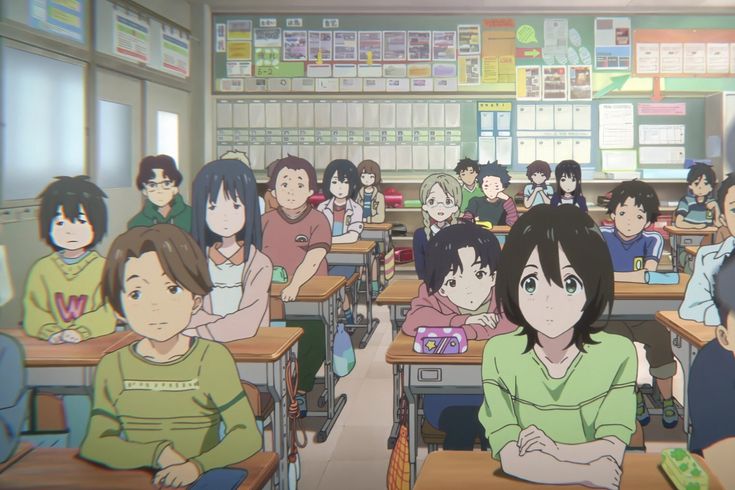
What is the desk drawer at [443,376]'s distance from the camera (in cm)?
218

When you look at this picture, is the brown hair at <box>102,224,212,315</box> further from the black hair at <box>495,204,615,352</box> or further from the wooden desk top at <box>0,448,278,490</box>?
the black hair at <box>495,204,615,352</box>

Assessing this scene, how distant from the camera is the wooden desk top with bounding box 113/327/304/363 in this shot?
2062 mm

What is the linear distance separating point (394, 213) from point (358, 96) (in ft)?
4.04

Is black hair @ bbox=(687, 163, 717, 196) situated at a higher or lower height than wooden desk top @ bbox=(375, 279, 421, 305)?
higher

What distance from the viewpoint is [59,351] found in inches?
75.5

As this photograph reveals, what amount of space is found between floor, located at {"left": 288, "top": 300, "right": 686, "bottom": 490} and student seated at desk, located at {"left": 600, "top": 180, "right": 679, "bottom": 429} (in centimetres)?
7

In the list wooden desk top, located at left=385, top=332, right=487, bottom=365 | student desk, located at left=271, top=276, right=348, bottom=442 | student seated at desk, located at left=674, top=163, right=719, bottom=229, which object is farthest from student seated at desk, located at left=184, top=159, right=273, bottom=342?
student seated at desk, located at left=674, top=163, right=719, bottom=229

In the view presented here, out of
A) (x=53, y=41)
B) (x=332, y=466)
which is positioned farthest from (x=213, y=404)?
(x=53, y=41)

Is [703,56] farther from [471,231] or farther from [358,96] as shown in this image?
[471,231]

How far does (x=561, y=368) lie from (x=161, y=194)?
3.62ft

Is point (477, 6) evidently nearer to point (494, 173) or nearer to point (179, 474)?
point (494, 173)

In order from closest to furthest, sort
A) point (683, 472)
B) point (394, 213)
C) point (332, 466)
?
1. point (683, 472)
2. point (332, 466)
3. point (394, 213)

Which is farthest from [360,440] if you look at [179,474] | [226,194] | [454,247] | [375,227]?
[375,227]

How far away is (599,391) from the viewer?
1592mm
